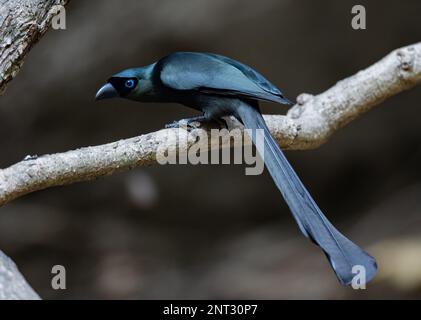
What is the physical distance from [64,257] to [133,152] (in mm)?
3607

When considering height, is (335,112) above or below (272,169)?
above

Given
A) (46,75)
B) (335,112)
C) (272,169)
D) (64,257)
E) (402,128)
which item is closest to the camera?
(272,169)

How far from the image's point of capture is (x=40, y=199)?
19.6ft

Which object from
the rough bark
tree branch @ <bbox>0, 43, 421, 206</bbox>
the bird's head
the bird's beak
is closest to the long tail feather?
tree branch @ <bbox>0, 43, 421, 206</bbox>

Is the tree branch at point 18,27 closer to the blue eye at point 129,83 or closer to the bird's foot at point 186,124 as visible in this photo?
the blue eye at point 129,83

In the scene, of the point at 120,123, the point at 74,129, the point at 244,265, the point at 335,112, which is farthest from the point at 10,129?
the point at 335,112

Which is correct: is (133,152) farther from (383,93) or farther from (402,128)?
(402,128)

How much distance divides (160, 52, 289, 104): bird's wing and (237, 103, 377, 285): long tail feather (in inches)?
8.6

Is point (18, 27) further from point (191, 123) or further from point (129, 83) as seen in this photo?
point (191, 123)

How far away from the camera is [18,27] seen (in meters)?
2.73

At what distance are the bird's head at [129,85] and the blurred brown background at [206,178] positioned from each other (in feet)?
7.45

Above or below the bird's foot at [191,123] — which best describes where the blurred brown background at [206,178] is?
above

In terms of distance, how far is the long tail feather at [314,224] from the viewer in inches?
90.0

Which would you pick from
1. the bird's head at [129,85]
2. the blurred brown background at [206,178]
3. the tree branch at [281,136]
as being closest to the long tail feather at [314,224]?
the tree branch at [281,136]
